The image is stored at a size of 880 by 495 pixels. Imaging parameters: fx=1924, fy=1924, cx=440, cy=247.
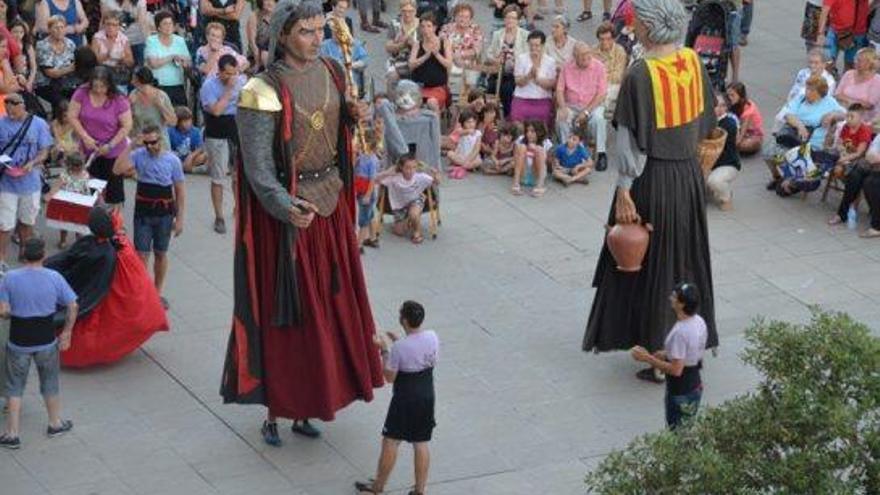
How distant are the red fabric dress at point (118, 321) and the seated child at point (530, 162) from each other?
15.1 ft

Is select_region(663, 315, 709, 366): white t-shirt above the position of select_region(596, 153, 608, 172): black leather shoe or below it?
above

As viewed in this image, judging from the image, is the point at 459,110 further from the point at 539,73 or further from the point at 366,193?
the point at 366,193

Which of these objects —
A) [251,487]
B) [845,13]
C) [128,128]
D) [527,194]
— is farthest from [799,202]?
[251,487]

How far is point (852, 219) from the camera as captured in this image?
15875mm

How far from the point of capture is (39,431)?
1200 centimetres

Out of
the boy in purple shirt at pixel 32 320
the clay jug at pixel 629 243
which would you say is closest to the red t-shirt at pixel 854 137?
the clay jug at pixel 629 243

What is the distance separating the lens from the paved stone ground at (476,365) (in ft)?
37.9

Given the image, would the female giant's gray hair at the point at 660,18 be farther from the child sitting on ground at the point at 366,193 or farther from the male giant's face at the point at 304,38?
the child sitting on ground at the point at 366,193

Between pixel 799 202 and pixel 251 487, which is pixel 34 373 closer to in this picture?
pixel 251 487

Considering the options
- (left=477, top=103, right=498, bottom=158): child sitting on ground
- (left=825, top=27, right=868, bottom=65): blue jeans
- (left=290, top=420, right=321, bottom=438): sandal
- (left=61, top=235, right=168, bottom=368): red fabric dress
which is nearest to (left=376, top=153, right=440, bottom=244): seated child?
(left=477, top=103, right=498, bottom=158): child sitting on ground

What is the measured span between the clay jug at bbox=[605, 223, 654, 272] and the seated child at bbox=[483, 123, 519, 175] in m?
4.41

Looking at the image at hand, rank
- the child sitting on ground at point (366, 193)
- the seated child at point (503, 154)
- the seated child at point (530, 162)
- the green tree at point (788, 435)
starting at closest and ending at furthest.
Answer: the green tree at point (788, 435)
the child sitting on ground at point (366, 193)
the seated child at point (530, 162)
the seated child at point (503, 154)

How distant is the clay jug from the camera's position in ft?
40.8

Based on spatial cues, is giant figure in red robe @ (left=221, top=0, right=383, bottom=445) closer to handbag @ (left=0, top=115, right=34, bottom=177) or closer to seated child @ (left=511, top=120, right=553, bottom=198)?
handbag @ (left=0, top=115, right=34, bottom=177)
